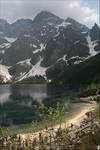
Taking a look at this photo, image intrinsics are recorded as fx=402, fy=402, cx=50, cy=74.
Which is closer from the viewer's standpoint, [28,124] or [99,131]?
[99,131]

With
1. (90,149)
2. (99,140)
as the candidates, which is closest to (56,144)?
(99,140)

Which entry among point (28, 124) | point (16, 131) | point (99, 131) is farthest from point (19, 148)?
point (28, 124)

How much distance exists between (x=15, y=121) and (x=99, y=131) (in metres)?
57.5

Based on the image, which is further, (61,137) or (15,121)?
(15,121)

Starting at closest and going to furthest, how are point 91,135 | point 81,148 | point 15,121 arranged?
point 81,148 < point 91,135 < point 15,121

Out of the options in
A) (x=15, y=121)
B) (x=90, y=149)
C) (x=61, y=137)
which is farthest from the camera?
(x=15, y=121)

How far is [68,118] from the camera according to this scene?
97750 millimetres

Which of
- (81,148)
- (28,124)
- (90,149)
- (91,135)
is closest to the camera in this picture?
(90,149)

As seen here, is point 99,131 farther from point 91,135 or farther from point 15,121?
point 15,121

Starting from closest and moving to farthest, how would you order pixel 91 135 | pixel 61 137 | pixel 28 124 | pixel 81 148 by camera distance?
pixel 81 148
pixel 61 137
pixel 91 135
pixel 28 124

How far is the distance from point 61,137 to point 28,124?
176 ft

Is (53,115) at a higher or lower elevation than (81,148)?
higher

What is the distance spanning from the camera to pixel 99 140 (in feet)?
103

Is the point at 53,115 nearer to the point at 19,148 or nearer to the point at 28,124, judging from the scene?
the point at 19,148
